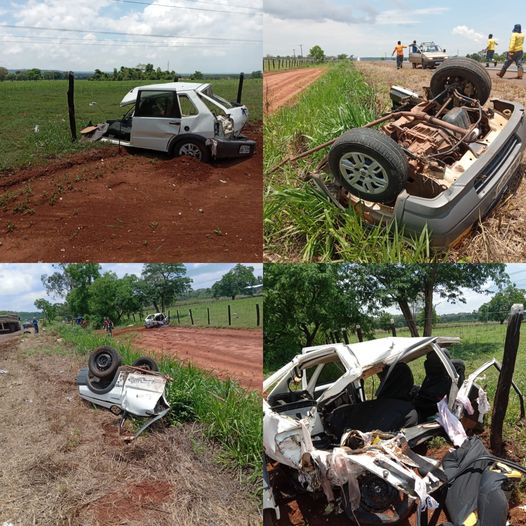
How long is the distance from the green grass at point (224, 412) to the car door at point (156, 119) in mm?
3741

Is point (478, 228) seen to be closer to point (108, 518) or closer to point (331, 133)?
point (331, 133)

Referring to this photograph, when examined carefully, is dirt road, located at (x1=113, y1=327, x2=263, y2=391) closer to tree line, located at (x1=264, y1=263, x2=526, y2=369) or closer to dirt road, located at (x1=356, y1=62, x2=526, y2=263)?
tree line, located at (x1=264, y1=263, x2=526, y2=369)

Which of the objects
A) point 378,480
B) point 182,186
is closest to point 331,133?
point 182,186

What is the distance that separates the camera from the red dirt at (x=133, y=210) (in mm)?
5730

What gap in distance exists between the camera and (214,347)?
1416 cm

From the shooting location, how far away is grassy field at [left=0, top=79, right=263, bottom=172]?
30.7 ft

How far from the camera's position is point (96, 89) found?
21.6 m

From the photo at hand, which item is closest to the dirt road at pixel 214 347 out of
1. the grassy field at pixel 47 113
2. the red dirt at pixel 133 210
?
the red dirt at pixel 133 210

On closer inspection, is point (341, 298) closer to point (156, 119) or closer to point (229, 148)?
point (229, 148)

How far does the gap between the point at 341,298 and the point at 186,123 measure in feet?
13.9

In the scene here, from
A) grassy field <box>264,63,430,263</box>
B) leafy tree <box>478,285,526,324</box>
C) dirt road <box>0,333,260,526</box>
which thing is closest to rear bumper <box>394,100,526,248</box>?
grassy field <box>264,63,430,263</box>

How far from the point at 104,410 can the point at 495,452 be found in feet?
15.9

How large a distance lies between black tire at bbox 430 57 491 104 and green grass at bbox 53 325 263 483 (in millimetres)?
5141

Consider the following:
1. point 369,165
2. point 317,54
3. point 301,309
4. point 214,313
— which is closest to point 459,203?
point 369,165
